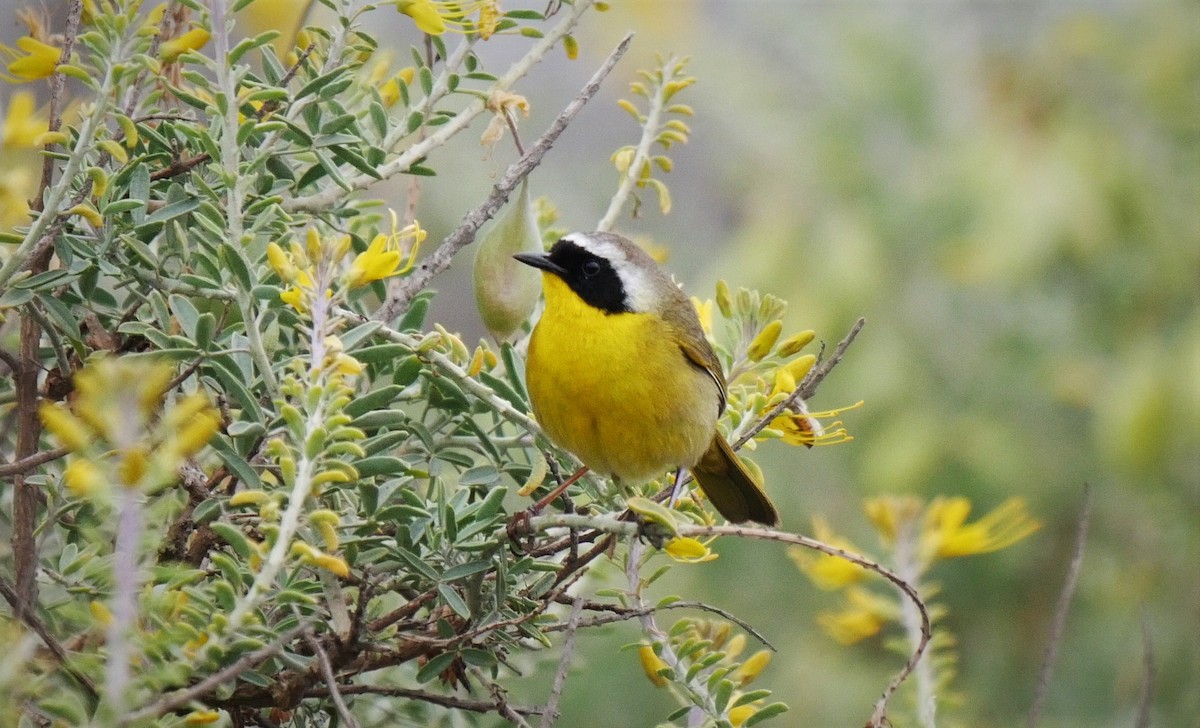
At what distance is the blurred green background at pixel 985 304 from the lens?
10.8 ft

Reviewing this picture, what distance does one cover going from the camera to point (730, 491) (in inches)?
72.4

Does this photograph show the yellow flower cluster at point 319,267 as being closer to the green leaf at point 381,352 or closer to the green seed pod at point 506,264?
the green leaf at point 381,352

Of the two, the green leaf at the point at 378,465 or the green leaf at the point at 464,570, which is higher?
the green leaf at the point at 378,465

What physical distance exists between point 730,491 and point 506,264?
61cm

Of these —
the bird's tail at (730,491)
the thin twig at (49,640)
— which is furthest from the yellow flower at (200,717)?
the bird's tail at (730,491)

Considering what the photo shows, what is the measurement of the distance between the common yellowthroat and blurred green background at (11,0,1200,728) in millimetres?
1037

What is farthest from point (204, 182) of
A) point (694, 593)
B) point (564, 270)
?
point (694, 593)

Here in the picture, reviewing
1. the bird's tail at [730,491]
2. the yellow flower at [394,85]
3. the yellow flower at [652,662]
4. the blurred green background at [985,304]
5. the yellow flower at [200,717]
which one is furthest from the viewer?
the blurred green background at [985,304]

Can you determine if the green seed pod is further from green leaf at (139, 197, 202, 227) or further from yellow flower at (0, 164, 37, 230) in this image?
yellow flower at (0, 164, 37, 230)

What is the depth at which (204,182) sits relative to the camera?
1.12m

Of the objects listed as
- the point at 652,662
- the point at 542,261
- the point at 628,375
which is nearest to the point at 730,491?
the point at 628,375

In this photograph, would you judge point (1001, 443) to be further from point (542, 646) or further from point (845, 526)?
point (542, 646)

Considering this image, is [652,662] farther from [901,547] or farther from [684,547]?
[901,547]

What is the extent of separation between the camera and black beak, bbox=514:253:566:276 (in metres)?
1.41
